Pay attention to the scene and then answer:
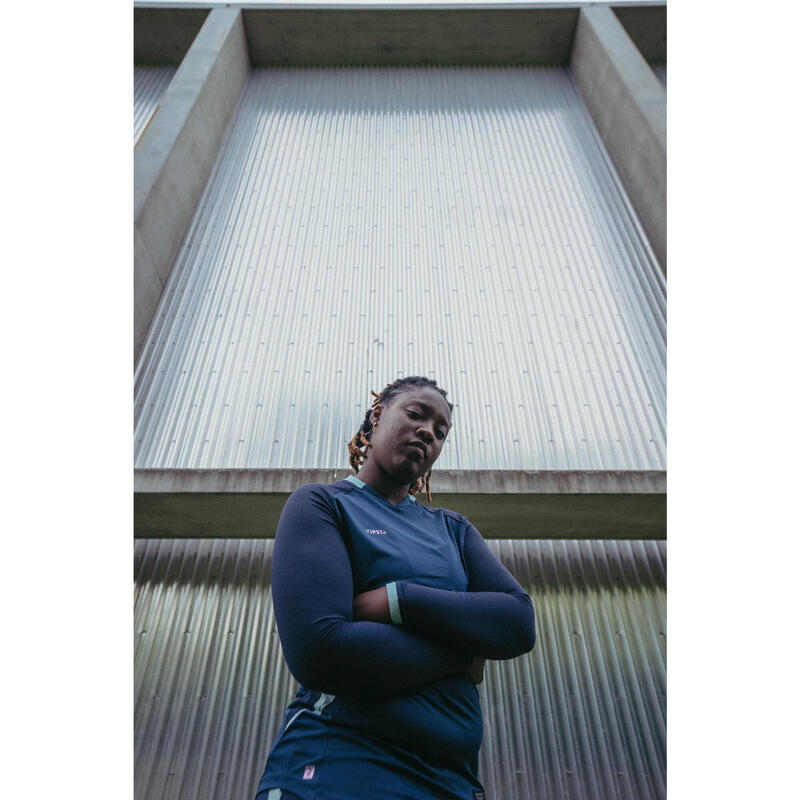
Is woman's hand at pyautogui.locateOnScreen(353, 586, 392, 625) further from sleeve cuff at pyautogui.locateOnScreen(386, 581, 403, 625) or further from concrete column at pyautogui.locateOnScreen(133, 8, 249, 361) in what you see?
concrete column at pyautogui.locateOnScreen(133, 8, 249, 361)

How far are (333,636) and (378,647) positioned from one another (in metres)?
0.11

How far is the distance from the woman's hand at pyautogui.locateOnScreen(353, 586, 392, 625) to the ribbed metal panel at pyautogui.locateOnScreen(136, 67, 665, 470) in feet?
11.4

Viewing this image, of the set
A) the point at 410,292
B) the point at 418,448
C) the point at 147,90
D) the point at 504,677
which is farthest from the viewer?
the point at 147,90

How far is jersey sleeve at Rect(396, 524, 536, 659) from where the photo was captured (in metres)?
1.56

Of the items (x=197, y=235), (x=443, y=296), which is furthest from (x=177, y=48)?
(x=443, y=296)

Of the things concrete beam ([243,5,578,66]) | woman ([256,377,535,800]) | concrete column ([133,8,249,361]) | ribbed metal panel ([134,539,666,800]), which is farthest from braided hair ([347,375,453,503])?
concrete beam ([243,5,578,66])

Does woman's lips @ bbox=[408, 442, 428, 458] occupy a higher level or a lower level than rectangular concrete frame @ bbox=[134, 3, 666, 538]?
lower

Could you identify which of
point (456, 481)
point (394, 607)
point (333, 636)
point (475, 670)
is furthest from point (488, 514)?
point (333, 636)

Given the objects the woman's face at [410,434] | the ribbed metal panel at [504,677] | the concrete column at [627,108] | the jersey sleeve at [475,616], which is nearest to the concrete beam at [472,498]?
the ribbed metal panel at [504,677]

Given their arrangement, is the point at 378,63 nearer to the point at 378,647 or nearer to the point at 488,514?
the point at 488,514

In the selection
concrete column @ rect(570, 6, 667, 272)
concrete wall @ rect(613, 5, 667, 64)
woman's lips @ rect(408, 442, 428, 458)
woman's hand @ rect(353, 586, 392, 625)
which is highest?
concrete wall @ rect(613, 5, 667, 64)

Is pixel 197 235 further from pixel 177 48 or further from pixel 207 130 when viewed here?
pixel 177 48

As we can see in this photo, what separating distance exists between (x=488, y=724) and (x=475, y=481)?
1567 mm

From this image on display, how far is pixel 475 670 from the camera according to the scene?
5.66 feet
